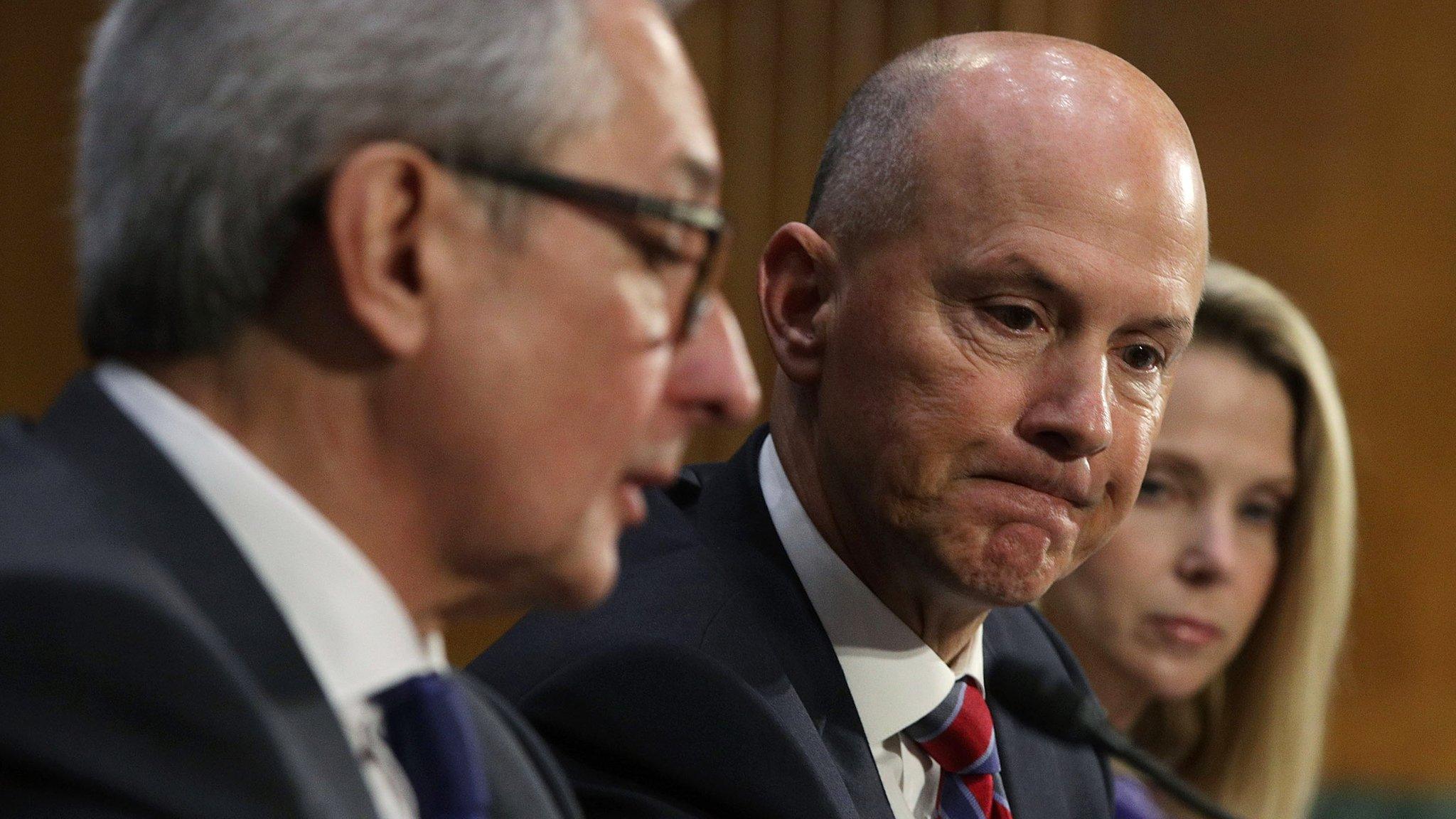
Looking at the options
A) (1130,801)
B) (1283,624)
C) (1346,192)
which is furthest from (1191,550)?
(1346,192)

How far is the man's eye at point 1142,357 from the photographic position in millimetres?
1565

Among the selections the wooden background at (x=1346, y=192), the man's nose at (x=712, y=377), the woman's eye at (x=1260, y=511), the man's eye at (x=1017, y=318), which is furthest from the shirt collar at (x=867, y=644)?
the wooden background at (x=1346, y=192)

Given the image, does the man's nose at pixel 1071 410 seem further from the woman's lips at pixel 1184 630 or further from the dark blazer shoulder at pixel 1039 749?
the woman's lips at pixel 1184 630

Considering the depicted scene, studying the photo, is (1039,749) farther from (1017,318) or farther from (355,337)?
(355,337)

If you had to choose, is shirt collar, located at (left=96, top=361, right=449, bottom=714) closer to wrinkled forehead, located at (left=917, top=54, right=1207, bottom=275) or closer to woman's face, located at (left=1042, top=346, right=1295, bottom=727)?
wrinkled forehead, located at (left=917, top=54, right=1207, bottom=275)

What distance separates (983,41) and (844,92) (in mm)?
1811

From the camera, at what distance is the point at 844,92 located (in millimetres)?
3416

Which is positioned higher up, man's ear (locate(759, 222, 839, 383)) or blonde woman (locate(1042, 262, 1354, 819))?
man's ear (locate(759, 222, 839, 383))

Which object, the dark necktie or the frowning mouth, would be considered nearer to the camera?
the dark necktie

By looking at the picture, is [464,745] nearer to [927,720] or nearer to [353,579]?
[353,579]

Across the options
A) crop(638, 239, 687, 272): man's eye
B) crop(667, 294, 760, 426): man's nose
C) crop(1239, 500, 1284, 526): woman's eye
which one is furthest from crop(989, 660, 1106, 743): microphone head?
crop(1239, 500, 1284, 526): woman's eye

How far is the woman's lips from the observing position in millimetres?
2592

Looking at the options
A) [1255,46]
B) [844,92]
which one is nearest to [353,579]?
[844,92]

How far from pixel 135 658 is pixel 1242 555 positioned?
7.19ft
